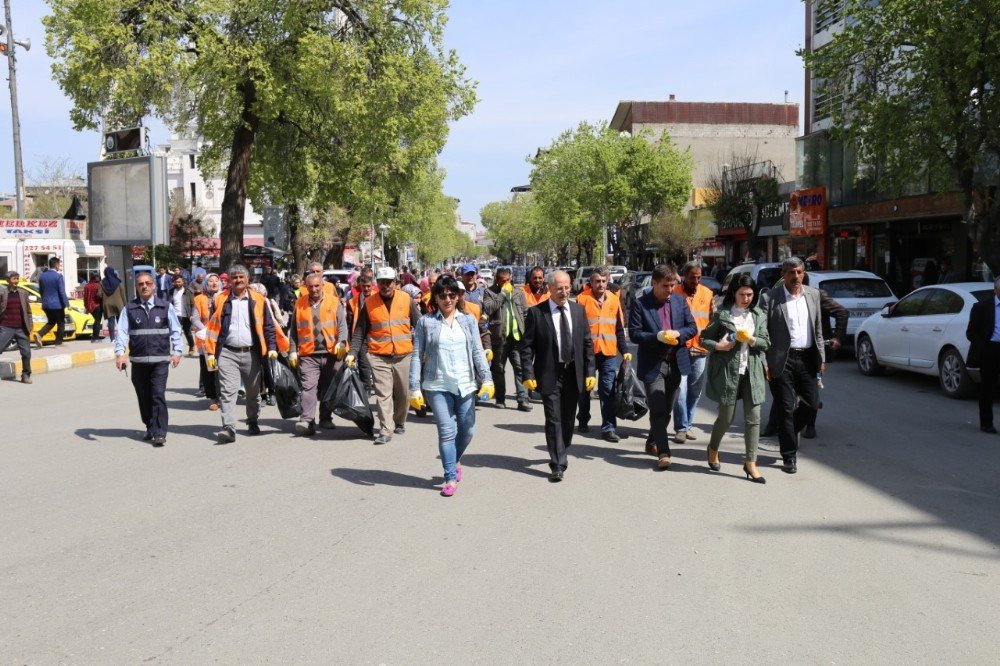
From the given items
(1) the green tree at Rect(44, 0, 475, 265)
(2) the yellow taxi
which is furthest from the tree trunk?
(2) the yellow taxi

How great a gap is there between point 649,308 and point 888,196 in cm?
2345

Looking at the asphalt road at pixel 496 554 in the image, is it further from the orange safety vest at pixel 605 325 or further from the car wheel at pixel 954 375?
the car wheel at pixel 954 375

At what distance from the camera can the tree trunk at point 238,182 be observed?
23.4 m

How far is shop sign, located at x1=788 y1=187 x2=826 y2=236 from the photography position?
111ft

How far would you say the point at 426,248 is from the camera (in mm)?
93875

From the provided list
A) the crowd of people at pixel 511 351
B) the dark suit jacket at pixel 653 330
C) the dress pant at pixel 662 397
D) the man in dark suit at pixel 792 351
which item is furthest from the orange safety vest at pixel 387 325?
the man in dark suit at pixel 792 351

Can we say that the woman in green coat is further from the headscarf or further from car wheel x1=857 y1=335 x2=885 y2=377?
the headscarf

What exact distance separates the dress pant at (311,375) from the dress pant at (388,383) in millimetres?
786

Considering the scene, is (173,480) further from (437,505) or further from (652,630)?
(652,630)

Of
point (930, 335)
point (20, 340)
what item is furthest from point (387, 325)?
point (20, 340)

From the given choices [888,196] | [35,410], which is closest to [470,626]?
[35,410]

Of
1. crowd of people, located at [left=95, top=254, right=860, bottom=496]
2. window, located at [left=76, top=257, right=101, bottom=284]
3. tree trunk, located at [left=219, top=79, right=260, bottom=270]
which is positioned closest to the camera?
crowd of people, located at [left=95, top=254, right=860, bottom=496]

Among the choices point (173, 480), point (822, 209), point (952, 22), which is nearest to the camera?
point (173, 480)

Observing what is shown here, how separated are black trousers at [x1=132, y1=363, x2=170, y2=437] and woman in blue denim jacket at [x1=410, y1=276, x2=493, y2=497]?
330 cm
